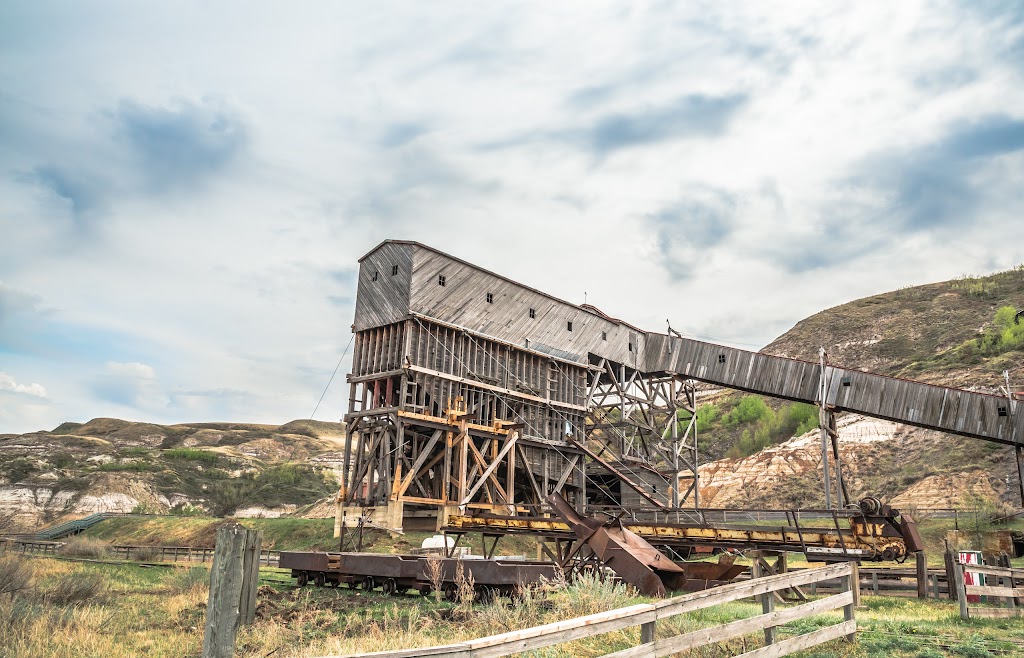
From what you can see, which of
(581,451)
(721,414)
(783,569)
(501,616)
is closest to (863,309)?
(721,414)

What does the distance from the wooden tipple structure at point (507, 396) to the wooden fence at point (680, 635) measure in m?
17.2

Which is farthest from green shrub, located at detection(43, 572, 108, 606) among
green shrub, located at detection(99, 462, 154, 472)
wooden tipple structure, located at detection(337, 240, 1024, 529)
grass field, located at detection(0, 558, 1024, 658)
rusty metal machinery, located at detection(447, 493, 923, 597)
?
green shrub, located at detection(99, 462, 154, 472)

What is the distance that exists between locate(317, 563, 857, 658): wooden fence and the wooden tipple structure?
56.6 feet

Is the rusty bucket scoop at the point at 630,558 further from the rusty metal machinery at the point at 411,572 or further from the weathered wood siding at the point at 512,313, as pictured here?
the weathered wood siding at the point at 512,313

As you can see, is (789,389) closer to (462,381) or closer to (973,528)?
(973,528)

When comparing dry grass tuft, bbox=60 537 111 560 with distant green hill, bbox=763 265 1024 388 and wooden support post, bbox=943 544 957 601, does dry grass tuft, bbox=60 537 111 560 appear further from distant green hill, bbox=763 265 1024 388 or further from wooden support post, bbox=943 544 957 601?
distant green hill, bbox=763 265 1024 388

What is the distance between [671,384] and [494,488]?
12419 millimetres

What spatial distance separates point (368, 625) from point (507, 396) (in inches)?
803

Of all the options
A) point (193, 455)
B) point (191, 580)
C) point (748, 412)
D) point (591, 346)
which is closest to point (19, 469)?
point (193, 455)

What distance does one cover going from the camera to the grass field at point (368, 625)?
836 centimetres

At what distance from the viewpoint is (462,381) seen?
3031cm

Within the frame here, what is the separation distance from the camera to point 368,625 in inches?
486

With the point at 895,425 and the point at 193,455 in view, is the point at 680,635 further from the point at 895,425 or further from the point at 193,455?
the point at 193,455

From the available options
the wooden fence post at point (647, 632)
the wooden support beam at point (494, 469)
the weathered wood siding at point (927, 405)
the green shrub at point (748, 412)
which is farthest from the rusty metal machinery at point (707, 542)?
the green shrub at point (748, 412)
